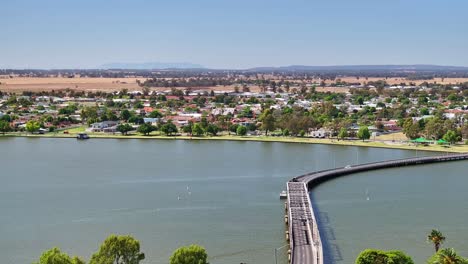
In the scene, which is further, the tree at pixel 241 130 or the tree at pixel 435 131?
the tree at pixel 241 130

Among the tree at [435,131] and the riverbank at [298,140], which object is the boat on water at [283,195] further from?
the tree at [435,131]

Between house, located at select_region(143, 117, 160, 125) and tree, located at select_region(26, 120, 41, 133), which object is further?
house, located at select_region(143, 117, 160, 125)

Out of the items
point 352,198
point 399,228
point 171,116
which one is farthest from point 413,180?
point 171,116

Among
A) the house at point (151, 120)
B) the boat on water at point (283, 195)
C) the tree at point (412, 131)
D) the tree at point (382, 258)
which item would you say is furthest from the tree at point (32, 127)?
the tree at point (382, 258)

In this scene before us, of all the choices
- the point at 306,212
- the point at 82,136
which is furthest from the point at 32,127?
the point at 306,212

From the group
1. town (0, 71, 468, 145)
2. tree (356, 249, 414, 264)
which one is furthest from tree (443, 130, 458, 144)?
tree (356, 249, 414, 264)

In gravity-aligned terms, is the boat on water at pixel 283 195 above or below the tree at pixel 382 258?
below

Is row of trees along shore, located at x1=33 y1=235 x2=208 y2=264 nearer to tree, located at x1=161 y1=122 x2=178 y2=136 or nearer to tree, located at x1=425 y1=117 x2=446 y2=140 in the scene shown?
tree, located at x1=425 y1=117 x2=446 y2=140
